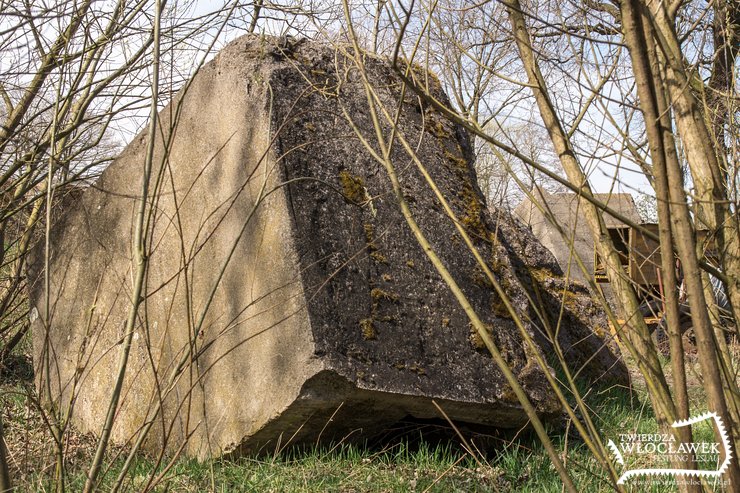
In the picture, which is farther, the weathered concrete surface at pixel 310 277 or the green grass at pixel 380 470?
the weathered concrete surface at pixel 310 277

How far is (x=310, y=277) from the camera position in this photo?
2.80 m

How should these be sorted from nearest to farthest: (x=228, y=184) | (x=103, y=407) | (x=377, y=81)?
1. (x=228, y=184)
2. (x=377, y=81)
3. (x=103, y=407)

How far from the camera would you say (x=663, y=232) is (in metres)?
1.30

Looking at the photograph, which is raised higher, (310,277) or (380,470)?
(310,277)

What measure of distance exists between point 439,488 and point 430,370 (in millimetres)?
437

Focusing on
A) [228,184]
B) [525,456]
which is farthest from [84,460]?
[525,456]

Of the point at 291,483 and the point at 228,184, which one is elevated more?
the point at 228,184

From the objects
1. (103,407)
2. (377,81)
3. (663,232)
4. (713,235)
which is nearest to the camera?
(663,232)

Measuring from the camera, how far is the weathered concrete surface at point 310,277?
278 cm

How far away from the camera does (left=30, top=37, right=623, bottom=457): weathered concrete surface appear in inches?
109

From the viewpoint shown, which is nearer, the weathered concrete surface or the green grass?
the green grass

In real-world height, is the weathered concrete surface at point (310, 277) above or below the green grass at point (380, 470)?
above

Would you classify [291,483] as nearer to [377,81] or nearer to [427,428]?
[427,428]

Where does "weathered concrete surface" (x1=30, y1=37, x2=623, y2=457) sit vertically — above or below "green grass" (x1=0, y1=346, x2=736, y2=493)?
above
